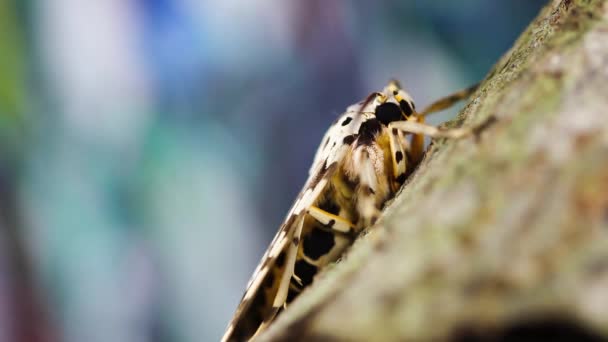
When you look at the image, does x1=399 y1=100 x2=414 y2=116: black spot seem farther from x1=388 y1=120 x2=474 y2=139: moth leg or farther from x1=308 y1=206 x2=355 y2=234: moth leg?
x1=308 y1=206 x2=355 y2=234: moth leg

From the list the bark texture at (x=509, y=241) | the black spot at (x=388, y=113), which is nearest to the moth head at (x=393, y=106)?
the black spot at (x=388, y=113)

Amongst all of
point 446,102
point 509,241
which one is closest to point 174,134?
point 446,102

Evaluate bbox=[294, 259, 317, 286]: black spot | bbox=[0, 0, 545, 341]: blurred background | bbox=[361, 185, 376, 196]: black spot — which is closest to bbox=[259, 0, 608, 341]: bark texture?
bbox=[361, 185, 376, 196]: black spot

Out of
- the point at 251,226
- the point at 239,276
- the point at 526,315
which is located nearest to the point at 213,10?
the point at 251,226

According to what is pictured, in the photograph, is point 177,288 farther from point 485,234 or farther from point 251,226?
point 485,234

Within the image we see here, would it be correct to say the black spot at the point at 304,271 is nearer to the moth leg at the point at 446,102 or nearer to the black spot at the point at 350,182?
the black spot at the point at 350,182

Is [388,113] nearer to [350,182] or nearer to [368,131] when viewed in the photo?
[368,131]
